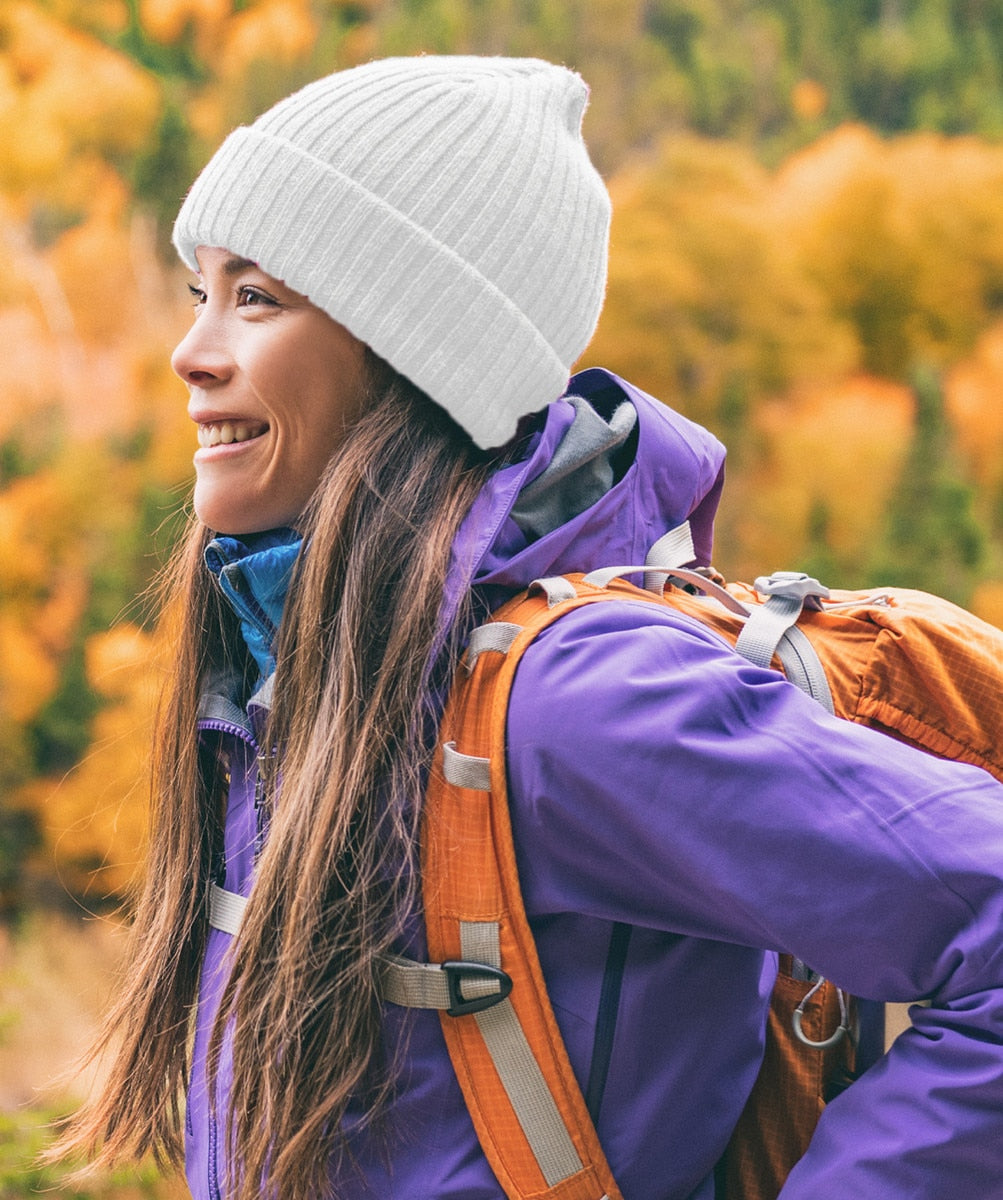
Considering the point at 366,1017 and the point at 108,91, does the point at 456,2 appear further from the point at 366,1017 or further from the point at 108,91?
the point at 366,1017

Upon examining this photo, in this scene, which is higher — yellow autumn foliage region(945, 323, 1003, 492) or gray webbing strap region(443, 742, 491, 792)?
gray webbing strap region(443, 742, 491, 792)

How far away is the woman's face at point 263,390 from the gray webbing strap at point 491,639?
0.23m

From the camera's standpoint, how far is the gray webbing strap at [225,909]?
1.05 metres

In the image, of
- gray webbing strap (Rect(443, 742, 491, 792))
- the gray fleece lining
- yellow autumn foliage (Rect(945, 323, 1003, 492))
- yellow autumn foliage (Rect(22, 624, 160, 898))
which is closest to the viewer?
gray webbing strap (Rect(443, 742, 491, 792))

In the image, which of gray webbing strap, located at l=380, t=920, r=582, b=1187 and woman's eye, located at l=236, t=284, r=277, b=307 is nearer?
gray webbing strap, located at l=380, t=920, r=582, b=1187

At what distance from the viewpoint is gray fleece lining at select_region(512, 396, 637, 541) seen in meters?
0.96

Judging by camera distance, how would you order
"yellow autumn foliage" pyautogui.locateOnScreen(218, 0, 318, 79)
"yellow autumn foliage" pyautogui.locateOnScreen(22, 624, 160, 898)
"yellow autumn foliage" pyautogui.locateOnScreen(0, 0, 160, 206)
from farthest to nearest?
"yellow autumn foliage" pyautogui.locateOnScreen(0, 0, 160, 206)
"yellow autumn foliage" pyautogui.locateOnScreen(218, 0, 318, 79)
"yellow autumn foliage" pyautogui.locateOnScreen(22, 624, 160, 898)

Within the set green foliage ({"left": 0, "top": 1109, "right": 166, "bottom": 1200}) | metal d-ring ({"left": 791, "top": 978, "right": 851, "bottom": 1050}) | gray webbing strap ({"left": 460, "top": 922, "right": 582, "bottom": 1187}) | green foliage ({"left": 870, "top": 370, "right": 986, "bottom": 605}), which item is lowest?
green foliage ({"left": 0, "top": 1109, "right": 166, "bottom": 1200})

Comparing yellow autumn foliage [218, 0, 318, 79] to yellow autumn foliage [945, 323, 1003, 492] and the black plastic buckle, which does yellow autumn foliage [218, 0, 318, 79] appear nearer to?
yellow autumn foliage [945, 323, 1003, 492]

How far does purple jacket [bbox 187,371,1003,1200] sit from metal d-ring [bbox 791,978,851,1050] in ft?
0.19

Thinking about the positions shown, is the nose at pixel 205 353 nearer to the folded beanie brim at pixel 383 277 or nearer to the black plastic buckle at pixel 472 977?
the folded beanie brim at pixel 383 277

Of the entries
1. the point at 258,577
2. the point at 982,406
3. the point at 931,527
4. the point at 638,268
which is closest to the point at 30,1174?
the point at 258,577

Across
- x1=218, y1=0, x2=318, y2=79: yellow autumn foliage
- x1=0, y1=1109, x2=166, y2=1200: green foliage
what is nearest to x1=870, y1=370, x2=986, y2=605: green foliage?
x1=218, y1=0, x2=318, y2=79: yellow autumn foliage

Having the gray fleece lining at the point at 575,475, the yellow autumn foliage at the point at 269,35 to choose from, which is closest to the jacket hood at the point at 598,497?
the gray fleece lining at the point at 575,475
